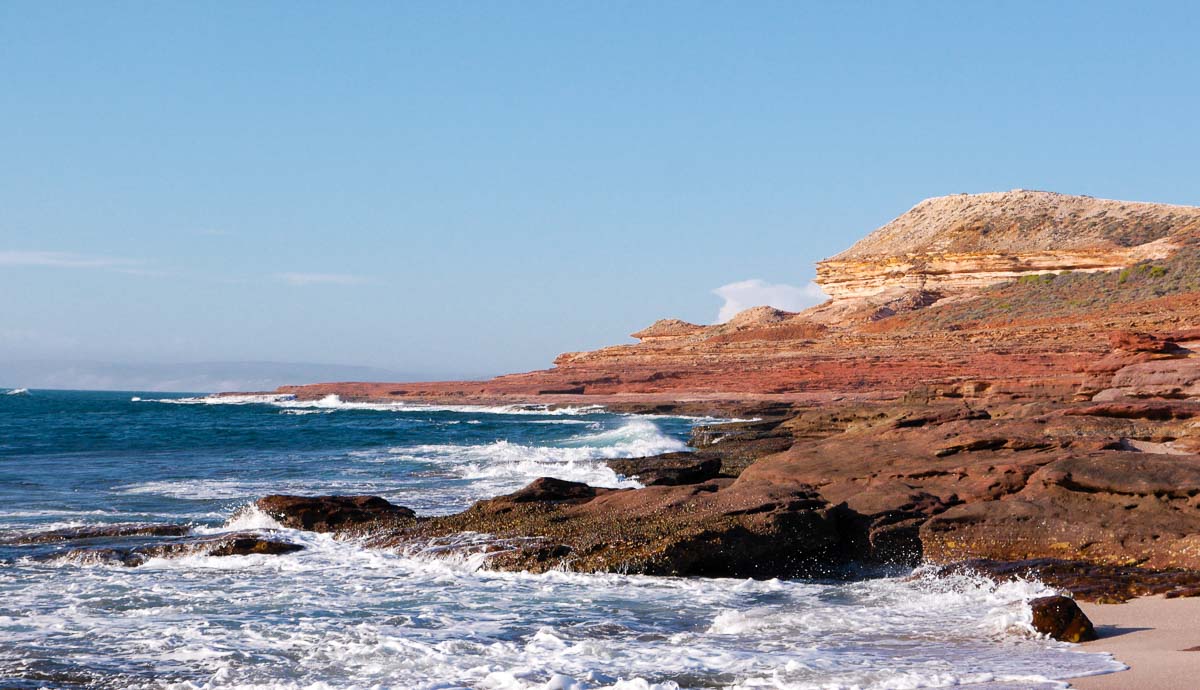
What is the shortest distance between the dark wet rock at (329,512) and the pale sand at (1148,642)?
9.35 metres

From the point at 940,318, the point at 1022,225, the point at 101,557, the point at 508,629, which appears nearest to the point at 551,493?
the point at 508,629

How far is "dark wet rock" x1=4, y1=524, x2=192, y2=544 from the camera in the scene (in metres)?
14.3

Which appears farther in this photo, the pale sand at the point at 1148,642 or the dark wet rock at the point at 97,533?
the dark wet rock at the point at 97,533

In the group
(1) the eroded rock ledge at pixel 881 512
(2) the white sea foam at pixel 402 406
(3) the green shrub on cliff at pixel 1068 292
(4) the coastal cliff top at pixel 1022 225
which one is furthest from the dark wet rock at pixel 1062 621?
(4) the coastal cliff top at pixel 1022 225

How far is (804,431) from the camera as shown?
2927cm

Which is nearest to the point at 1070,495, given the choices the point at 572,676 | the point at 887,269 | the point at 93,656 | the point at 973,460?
the point at 973,460

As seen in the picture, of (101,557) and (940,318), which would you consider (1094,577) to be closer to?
(101,557)

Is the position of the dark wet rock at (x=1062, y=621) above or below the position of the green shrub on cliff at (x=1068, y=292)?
below

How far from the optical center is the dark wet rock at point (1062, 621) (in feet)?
28.3

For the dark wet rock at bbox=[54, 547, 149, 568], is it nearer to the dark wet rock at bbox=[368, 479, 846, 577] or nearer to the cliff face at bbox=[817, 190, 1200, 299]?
the dark wet rock at bbox=[368, 479, 846, 577]

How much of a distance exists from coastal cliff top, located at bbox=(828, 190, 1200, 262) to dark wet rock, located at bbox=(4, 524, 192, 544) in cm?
6354

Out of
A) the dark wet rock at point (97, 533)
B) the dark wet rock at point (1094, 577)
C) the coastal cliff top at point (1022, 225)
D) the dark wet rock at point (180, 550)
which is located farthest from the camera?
the coastal cliff top at point (1022, 225)

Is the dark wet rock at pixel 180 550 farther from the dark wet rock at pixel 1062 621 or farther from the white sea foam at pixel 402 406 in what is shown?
the white sea foam at pixel 402 406

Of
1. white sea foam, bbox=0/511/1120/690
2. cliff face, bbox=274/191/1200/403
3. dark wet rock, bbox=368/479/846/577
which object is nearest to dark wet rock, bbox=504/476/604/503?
dark wet rock, bbox=368/479/846/577
